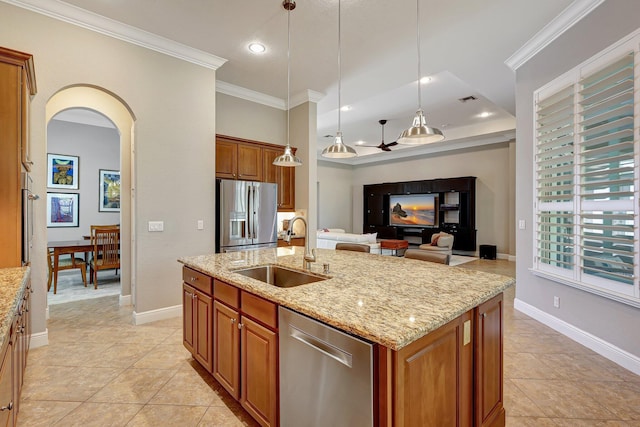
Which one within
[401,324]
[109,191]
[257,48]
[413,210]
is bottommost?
[401,324]

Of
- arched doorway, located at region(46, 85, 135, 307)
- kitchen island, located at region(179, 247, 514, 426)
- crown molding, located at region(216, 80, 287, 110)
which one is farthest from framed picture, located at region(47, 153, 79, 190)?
kitchen island, located at region(179, 247, 514, 426)

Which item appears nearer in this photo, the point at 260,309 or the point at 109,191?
the point at 260,309

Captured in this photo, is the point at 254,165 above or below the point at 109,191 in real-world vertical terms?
above

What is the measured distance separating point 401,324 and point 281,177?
4.22 meters

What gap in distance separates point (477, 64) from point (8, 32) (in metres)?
5.13

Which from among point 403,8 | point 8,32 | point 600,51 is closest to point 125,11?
point 8,32

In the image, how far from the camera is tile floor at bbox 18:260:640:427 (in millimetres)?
Result: 1968

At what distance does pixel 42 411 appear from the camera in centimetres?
202

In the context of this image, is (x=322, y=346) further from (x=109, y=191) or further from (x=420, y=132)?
(x=109, y=191)

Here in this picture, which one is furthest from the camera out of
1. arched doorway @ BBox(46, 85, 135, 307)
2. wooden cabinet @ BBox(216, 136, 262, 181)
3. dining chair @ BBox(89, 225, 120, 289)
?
dining chair @ BBox(89, 225, 120, 289)

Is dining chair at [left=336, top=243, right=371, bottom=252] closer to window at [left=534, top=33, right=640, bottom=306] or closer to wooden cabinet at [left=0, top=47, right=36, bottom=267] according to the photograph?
window at [left=534, top=33, right=640, bottom=306]

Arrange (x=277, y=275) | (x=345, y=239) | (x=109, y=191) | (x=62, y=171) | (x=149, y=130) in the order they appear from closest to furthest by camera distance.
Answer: (x=277, y=275) < (x=149, y=130) < (x=62, y=171) < (x=109, y=191) < (x=345, y=239)

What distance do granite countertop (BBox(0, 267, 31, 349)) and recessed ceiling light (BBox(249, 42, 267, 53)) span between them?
3163 mm

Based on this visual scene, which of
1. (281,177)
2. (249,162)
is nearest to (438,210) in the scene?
(281,177)
